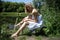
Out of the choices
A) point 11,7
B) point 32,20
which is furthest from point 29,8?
point 11,7

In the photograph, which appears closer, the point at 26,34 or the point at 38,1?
the point at 26,34

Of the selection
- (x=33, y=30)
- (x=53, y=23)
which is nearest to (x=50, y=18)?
(x=53, y=23)

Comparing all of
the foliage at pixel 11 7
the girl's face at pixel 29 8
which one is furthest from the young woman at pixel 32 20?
the foliage at pixel 11 7

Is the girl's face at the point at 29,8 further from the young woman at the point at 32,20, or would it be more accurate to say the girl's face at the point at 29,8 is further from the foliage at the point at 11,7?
the foliage at the point at 11,7

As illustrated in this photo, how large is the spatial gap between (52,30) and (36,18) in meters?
0.62

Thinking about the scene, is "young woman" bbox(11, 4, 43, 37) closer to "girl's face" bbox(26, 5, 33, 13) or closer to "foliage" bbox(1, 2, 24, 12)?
"girl's face" bbox(26, 5, 33, 13)

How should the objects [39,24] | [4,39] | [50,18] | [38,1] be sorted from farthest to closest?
[38,1] → [50,18] → [39,24] → [4,39]

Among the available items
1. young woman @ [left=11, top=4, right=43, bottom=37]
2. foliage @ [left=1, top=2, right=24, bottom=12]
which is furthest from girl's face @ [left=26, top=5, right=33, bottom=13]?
foliage @ [left=1, top=2, right=24, bottom=12]

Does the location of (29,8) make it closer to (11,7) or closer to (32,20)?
(32,20)

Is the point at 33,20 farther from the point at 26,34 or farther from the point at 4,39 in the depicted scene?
the point at 4,39

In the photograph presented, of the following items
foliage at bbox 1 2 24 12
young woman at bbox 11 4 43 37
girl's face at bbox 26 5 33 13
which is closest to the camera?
young woman at bbox 11 4 43 37

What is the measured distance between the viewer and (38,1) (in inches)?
441

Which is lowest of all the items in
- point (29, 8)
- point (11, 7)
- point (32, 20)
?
point (11, 7)

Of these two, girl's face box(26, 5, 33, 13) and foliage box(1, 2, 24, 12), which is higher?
girl's face box(26, 5, 33, 13)
